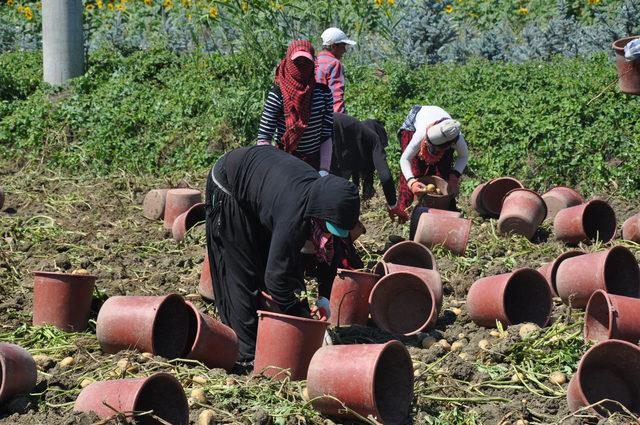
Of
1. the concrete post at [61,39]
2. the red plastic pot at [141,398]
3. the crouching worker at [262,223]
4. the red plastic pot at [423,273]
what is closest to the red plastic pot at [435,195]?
the red plastic pot at [423,273]

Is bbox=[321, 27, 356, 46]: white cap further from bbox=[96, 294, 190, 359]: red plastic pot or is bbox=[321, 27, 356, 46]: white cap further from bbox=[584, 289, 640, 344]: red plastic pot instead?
bbox=[96, 294, 190, 359]: red plastic pot

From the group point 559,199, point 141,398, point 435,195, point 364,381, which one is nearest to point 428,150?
point 435,195

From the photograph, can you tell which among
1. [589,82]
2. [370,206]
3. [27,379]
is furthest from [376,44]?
[27,379]

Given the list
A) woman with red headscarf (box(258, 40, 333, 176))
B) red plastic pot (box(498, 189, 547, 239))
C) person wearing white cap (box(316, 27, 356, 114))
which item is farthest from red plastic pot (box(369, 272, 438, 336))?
person wearing white cap (box(316, 27, 356, 114))

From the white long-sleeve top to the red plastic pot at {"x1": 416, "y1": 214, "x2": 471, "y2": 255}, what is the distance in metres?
0.47

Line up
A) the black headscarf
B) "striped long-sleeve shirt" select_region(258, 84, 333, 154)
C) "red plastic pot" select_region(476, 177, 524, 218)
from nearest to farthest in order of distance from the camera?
the black headscarf < "striped long-sleeve shirt" select_region(258, 84, 333, 154) < "red plastic pot" select_region(476, 177, 524, 218)

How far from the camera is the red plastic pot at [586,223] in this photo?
8.02m

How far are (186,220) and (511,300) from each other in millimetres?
2942

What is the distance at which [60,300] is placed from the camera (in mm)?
5961

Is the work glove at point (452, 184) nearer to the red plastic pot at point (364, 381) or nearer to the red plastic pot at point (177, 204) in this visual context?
the red plastic pot at point (177, 204)

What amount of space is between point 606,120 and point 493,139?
1.07m

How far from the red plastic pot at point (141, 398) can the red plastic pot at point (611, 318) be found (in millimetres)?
2409

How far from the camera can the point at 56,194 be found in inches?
394

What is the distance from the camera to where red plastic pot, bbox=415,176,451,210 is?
808 cm
